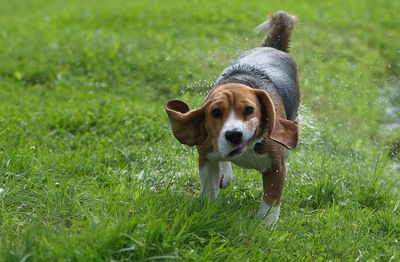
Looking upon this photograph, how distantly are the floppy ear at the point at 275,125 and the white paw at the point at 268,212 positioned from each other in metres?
0.49

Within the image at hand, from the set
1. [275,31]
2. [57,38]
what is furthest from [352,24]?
[275,31]

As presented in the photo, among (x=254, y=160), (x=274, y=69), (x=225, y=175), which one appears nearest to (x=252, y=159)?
(x=254, y=160)

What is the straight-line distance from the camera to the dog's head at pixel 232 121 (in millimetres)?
4680

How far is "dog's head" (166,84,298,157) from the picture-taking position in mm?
4680

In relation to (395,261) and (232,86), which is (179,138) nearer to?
(232,86)

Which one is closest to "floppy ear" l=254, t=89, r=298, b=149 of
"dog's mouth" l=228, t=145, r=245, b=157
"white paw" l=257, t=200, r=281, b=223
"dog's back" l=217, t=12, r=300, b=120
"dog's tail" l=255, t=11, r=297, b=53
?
"dog's mouth" l=228, t=145, r=245, b=157

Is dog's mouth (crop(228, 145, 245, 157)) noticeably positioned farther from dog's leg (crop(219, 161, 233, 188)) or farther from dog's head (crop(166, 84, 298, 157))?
dog's leg (crop(219, 161, 233, 188))

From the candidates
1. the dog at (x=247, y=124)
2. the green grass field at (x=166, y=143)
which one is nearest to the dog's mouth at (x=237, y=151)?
the dog at (x=247, y=124)

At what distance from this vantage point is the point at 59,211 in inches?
197

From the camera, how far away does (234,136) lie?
181 inches

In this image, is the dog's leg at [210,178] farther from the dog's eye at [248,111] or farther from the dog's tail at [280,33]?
the dog's tail at [280,33]

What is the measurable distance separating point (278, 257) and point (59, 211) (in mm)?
1415

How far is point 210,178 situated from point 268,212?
477 millimetres

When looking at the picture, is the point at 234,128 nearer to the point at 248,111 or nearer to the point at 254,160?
the point at 248,111
